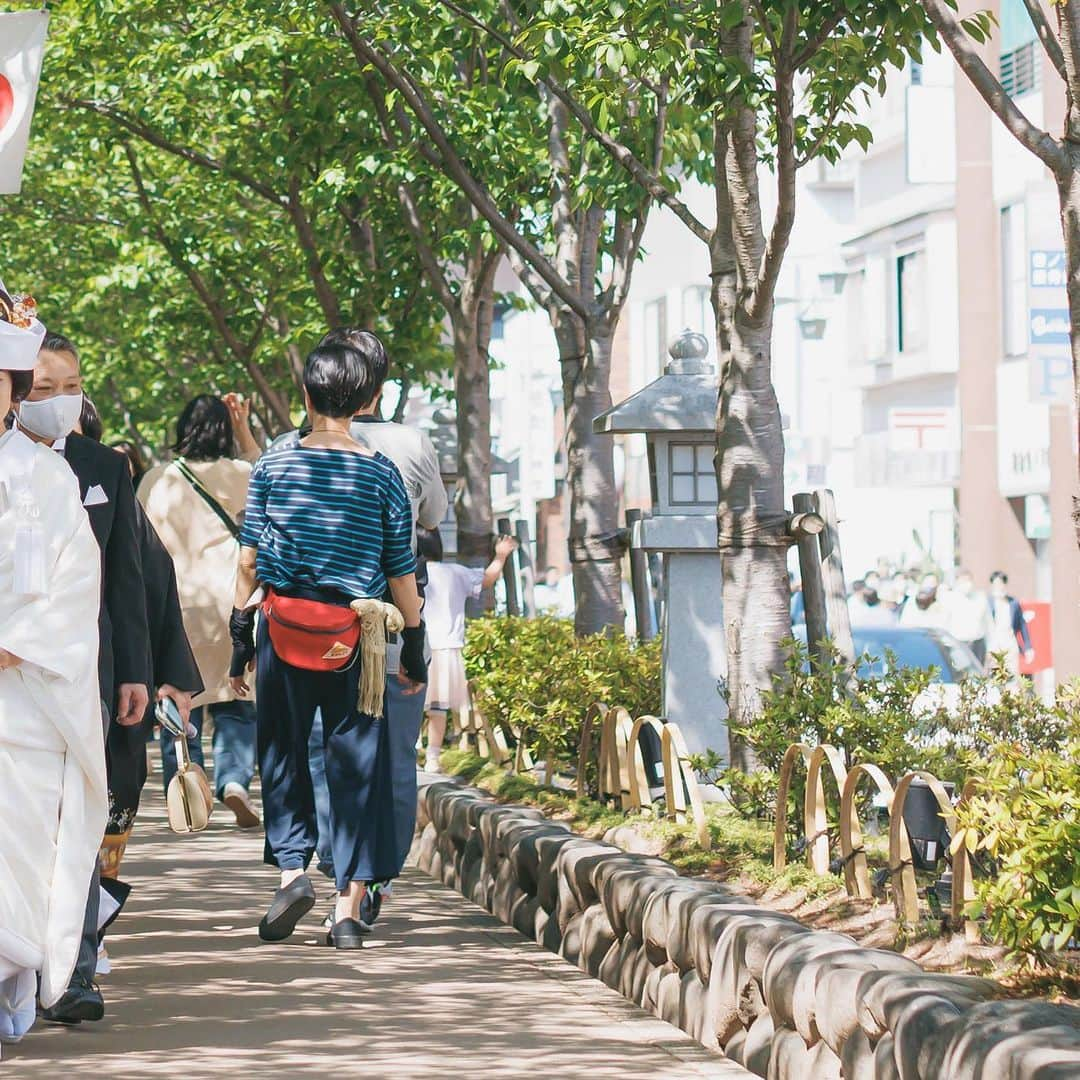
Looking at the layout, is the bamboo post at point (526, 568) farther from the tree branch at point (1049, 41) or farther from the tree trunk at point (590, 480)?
the tree branch at point (1049, 41)

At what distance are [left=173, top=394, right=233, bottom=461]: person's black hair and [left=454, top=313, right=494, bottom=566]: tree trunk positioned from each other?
6258 mm

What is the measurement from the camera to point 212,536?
10.4m

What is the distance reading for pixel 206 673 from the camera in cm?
1063

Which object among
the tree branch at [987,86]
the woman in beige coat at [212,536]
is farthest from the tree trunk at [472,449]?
the tree branch at [987,86]

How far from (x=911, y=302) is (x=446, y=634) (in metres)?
26.7

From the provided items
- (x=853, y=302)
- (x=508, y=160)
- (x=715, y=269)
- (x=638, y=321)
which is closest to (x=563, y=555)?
(x=638, y=321)

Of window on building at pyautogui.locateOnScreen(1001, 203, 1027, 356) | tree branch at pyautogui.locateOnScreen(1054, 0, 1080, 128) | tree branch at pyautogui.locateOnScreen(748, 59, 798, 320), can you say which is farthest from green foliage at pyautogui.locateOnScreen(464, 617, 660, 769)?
window on building at pyautogui.locateOnScreen(1001, 203, 1027, 356)

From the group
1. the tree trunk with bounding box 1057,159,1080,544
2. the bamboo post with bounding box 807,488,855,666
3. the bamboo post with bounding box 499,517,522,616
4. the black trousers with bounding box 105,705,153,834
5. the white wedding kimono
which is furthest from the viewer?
the bamboo post with bounding box 499,517,522,616

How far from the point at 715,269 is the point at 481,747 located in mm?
4101

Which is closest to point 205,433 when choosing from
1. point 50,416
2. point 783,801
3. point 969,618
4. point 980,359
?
point 50,416

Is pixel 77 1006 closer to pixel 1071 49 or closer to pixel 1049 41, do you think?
pixel 1071 49

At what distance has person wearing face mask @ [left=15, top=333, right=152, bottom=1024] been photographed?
6.29 metres

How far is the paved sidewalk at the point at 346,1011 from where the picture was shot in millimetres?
5555

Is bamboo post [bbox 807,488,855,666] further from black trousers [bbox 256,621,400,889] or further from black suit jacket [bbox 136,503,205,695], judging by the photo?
black suit jacket [bbox 136,503,205,695]
